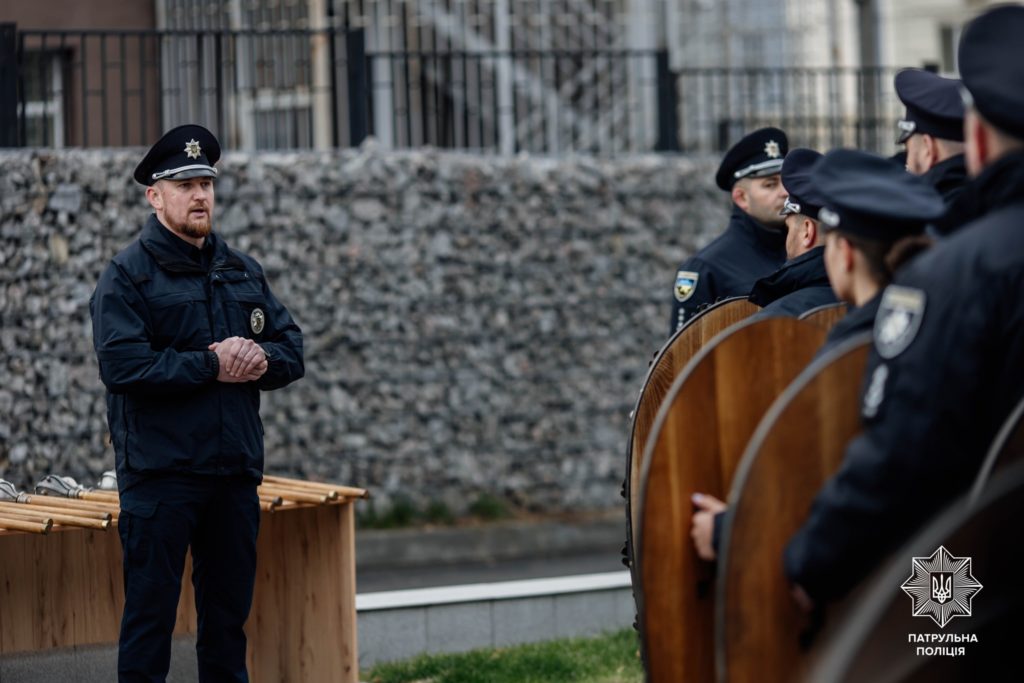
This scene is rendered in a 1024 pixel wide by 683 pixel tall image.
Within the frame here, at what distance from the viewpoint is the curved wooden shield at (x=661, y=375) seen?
4480 mm

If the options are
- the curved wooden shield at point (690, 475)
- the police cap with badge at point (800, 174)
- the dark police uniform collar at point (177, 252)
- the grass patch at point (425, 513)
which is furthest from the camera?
the grass patch at point (425, 513)

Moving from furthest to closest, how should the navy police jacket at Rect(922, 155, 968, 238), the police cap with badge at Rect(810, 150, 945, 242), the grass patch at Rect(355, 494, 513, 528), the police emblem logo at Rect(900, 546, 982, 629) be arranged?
1. the grass patch at Rect(355, 494, 513, 528)
2. the navy police jacket at Rect(922, 155, 968, 238)
3. the police cap with badge at Rect(810, 150, 945, 242)
4. the police emblem logo at Rect(900, 546, 982, 629)

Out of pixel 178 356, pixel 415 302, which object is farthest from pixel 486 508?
pixel 178 356

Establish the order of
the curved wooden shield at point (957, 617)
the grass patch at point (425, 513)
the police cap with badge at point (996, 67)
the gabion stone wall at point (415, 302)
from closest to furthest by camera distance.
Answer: the curved wooden shield at point (957, 617) < the police cap with badge at point (996, 67) < the gabion stone wall at point (415, 302) < the grass patch at point (425, 513)

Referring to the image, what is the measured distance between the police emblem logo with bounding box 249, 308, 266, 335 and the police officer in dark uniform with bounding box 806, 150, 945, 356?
2455 mm

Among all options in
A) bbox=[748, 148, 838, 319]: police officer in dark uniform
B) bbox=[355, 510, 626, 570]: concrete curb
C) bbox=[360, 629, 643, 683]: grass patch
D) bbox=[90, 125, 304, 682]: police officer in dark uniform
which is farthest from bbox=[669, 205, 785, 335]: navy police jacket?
bbox=[355, 510, 626, 570]: concrete curb

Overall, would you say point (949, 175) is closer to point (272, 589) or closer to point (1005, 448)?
point (1005, 448)

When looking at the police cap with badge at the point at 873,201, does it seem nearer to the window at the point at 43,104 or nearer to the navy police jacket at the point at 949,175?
the navy police jacket at the point at 949,175

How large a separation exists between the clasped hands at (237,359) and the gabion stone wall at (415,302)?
4.71m

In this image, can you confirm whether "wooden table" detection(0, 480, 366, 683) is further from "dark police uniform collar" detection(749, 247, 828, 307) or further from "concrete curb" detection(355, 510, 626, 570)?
"concrete curb" detection(355, 510, 626, 570)

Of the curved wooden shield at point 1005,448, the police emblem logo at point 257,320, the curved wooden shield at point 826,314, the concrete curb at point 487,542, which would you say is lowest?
the concrete curb at point 487,542

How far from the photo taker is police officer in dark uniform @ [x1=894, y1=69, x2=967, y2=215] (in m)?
4.16

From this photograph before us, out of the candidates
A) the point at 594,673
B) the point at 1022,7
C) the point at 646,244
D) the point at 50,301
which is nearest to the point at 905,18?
the point at 646,244

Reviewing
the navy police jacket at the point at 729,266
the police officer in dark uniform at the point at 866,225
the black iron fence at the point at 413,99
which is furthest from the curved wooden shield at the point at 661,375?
the black iron fence at the point at 413,99
